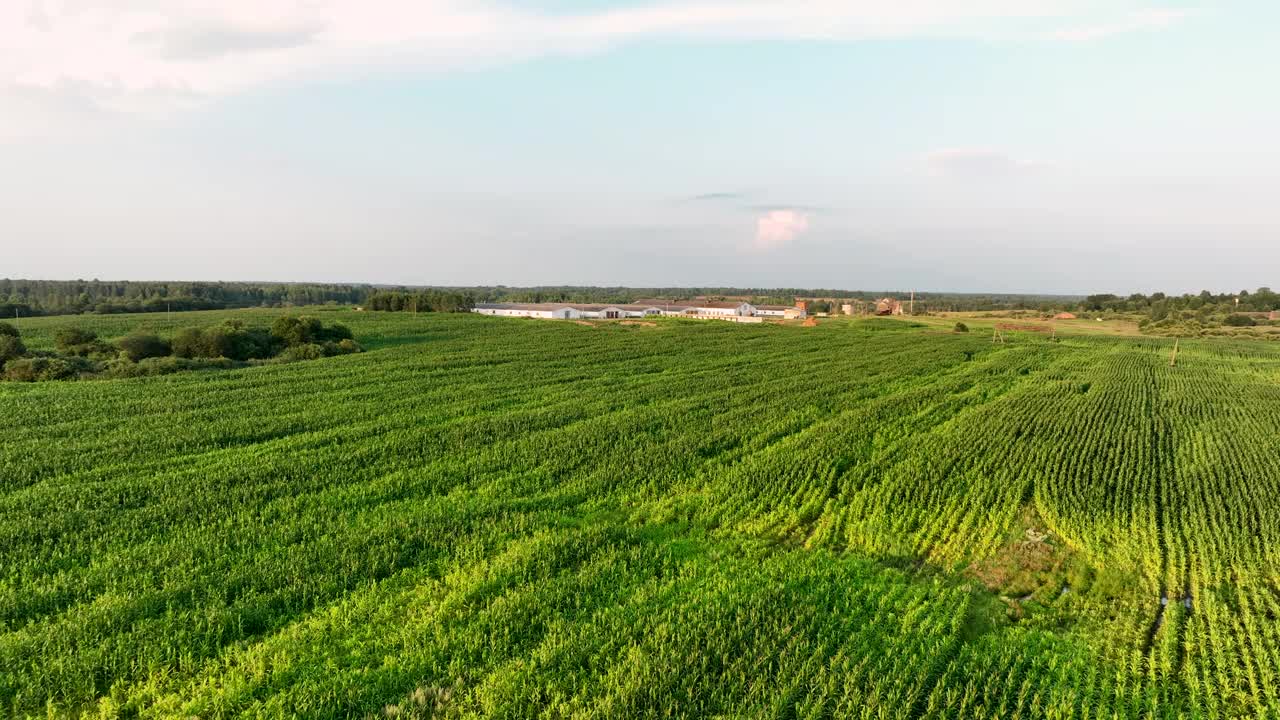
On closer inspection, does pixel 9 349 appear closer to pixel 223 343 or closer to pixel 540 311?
pixel 223 343

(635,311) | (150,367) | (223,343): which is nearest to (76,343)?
(223,343)

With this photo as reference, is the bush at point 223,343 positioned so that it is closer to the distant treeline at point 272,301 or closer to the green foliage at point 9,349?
the green foliage at point 9,349

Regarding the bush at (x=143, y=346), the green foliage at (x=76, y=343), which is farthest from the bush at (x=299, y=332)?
the green foliage at (x=76, y=343)

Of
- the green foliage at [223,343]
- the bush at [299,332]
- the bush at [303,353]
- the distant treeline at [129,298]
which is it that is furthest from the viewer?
the distant treeline at [129,298]

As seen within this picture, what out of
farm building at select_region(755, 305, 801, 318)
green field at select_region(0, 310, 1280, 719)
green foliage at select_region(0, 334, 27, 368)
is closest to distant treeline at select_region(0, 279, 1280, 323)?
farm building at select_region(755, 305, 801, 318)

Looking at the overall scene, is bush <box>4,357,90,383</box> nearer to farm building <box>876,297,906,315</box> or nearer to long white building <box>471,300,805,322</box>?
long white building <box>471,300,805,322</box>

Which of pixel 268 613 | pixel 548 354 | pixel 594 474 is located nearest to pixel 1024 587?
pixel 594 474
